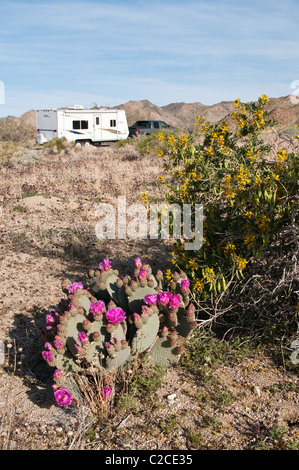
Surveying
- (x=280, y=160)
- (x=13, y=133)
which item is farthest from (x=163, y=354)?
(x=13, y=133)

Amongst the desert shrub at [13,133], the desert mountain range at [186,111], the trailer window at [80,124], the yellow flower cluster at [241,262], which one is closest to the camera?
the yellow flower cluster at [241,262]

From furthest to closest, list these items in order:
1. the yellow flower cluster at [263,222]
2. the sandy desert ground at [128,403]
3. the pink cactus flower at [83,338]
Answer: the yellow flower cluster at [263,222]
the pink cactus flower at [83,338]
the sandy desert ground at [128,403]

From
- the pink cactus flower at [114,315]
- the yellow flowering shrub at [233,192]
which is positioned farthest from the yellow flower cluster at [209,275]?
the pink cactus flower at [114,315]

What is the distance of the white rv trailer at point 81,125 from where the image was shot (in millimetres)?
22422

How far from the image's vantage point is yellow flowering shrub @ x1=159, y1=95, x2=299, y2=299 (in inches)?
143

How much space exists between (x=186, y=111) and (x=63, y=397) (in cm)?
6500

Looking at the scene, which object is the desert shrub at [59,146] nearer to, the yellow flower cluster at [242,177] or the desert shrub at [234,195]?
the desert shrub at [234,195]

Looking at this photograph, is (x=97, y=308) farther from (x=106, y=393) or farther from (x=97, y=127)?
(x=97, y=127)

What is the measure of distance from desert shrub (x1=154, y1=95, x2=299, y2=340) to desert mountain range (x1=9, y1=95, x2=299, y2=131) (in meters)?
29.1

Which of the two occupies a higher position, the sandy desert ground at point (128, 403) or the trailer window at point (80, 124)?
the trailer window at point (80, 124)

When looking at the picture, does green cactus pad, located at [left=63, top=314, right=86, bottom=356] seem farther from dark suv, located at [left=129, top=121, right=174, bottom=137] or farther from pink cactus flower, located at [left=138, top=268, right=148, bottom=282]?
dark suv, located at [left=129, top=121, right=174, bottom=137]

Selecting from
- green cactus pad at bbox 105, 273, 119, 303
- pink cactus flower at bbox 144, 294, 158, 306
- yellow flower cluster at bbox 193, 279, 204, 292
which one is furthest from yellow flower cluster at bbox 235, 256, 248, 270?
green cactus pad at bbox 105, 273, 119, 303

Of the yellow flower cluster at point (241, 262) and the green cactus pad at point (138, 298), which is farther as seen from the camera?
the yellow flower cluster at point (241, 262)

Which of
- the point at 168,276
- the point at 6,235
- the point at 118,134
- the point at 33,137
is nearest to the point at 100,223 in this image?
the point at 6,235
